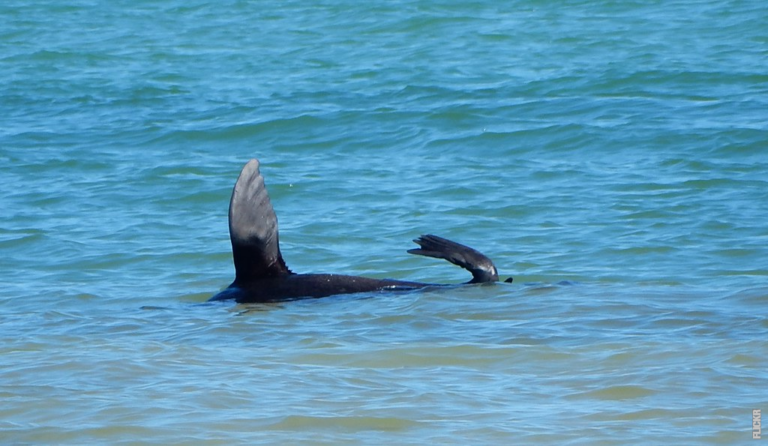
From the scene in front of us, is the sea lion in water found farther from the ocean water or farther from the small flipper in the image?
the ocean water

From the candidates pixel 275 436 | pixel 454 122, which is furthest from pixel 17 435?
pixel 454 122

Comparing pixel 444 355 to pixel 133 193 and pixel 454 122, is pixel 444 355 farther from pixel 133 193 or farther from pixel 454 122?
pixel 454 122

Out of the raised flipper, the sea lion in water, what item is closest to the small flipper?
the sea lion in water

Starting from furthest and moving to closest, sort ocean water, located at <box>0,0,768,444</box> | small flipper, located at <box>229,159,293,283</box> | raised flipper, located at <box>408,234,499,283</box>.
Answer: raised flipper, located at <box>408,234,499,283</box>, small flipper, located at <box>229,159,293,283</box>, ocean water, located at <box>0,0,768,444</box>

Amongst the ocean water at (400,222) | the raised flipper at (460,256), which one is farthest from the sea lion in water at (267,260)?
the ocean water at (400,222)

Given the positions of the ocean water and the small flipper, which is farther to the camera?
the small flipper

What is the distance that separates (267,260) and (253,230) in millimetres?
259

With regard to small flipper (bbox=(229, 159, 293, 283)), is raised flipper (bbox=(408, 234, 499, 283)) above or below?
below

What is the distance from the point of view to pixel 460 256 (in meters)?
7.07

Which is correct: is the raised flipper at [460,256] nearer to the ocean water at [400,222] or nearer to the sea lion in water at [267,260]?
the sea lion in water at [267,260]

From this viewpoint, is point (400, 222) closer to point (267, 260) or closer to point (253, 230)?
point (267, 260)

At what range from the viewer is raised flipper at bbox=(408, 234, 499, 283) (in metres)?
7.05

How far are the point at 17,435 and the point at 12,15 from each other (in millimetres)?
22455

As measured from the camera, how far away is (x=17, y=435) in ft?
14.7
